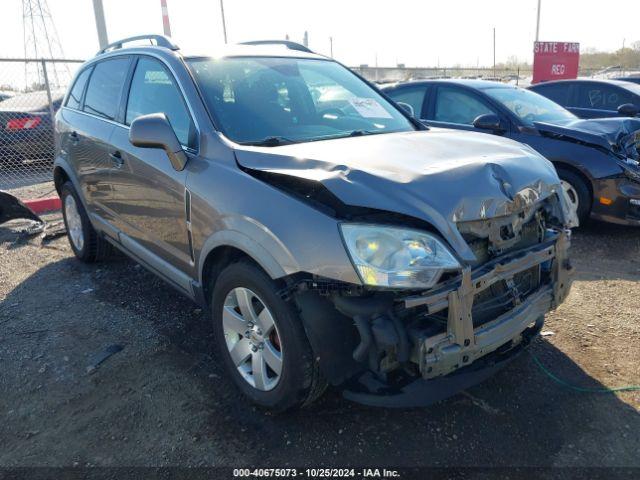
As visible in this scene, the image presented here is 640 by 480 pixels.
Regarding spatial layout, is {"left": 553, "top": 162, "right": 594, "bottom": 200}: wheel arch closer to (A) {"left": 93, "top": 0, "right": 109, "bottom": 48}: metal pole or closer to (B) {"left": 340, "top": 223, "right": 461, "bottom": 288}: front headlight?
(B) {"left": 340, "top": 223, "right": 461, "bottom": 288}: front headlight

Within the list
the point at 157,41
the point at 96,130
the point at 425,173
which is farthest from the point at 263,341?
the point at 96,130

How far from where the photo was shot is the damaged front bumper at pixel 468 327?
2.22m

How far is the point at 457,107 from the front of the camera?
258 inches

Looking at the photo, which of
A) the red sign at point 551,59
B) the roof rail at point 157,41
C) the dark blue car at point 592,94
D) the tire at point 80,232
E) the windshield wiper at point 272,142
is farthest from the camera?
the red sign at point 551,59

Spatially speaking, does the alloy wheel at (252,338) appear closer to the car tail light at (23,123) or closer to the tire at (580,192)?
the tire at (580,192)

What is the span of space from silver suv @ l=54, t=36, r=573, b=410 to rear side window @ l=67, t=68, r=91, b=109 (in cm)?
137

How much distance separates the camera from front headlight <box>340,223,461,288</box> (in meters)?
2.20

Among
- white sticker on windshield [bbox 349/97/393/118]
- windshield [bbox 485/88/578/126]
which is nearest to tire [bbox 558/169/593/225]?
windshield [bbox 485/88/578/126]

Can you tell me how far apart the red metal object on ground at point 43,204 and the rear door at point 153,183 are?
3.93m

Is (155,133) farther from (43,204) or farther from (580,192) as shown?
(43,204)

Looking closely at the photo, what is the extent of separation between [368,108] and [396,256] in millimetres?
1844

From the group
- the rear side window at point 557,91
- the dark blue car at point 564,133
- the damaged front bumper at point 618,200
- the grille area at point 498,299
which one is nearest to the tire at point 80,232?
the dark blue car at point 564,133

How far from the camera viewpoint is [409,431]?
271 cm

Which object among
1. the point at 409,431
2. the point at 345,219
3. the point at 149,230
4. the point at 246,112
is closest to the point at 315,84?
the point at 246,112
